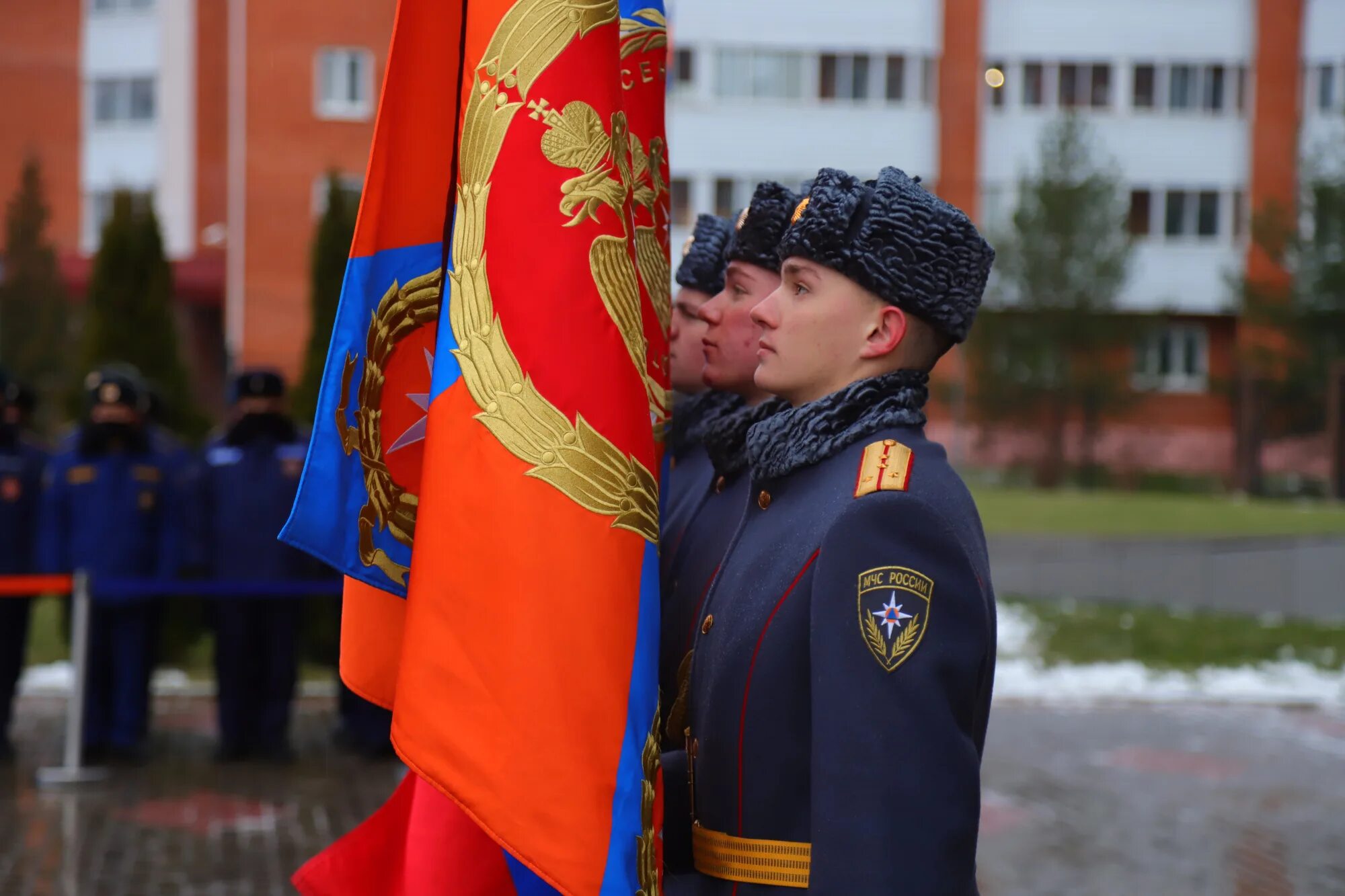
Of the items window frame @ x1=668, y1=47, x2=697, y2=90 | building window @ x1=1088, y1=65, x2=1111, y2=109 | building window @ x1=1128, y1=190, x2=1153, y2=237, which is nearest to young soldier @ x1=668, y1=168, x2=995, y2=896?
window frame @ x1=668, y1=47, x2=697, y2=90

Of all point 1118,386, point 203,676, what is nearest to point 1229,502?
point 1118,386

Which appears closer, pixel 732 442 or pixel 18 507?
pixel 732 442

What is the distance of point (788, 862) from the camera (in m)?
2.02

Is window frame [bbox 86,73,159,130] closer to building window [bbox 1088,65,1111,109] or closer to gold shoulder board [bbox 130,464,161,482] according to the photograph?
building window [bbox 1088,65,1111,109]

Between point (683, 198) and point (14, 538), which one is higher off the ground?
point (683, 198)

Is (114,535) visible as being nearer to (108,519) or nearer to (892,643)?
(108,519)

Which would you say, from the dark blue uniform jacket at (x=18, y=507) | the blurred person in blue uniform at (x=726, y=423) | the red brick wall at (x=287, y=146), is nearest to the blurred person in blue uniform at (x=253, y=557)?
the dark blue uniform jacket at (x=18, y=507)

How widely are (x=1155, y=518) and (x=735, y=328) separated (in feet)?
60.6

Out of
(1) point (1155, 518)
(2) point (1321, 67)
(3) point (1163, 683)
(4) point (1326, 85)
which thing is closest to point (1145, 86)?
(2) point (1321, 67)

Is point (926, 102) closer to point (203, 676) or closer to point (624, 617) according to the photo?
point (203, 676)

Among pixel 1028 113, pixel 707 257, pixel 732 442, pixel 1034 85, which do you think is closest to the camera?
pixel 732 442

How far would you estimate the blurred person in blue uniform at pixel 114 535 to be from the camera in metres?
8.18

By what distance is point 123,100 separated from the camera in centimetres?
3656

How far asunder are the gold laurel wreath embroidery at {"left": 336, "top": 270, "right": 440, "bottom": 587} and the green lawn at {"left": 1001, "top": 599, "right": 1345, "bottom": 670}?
10.3 meters
